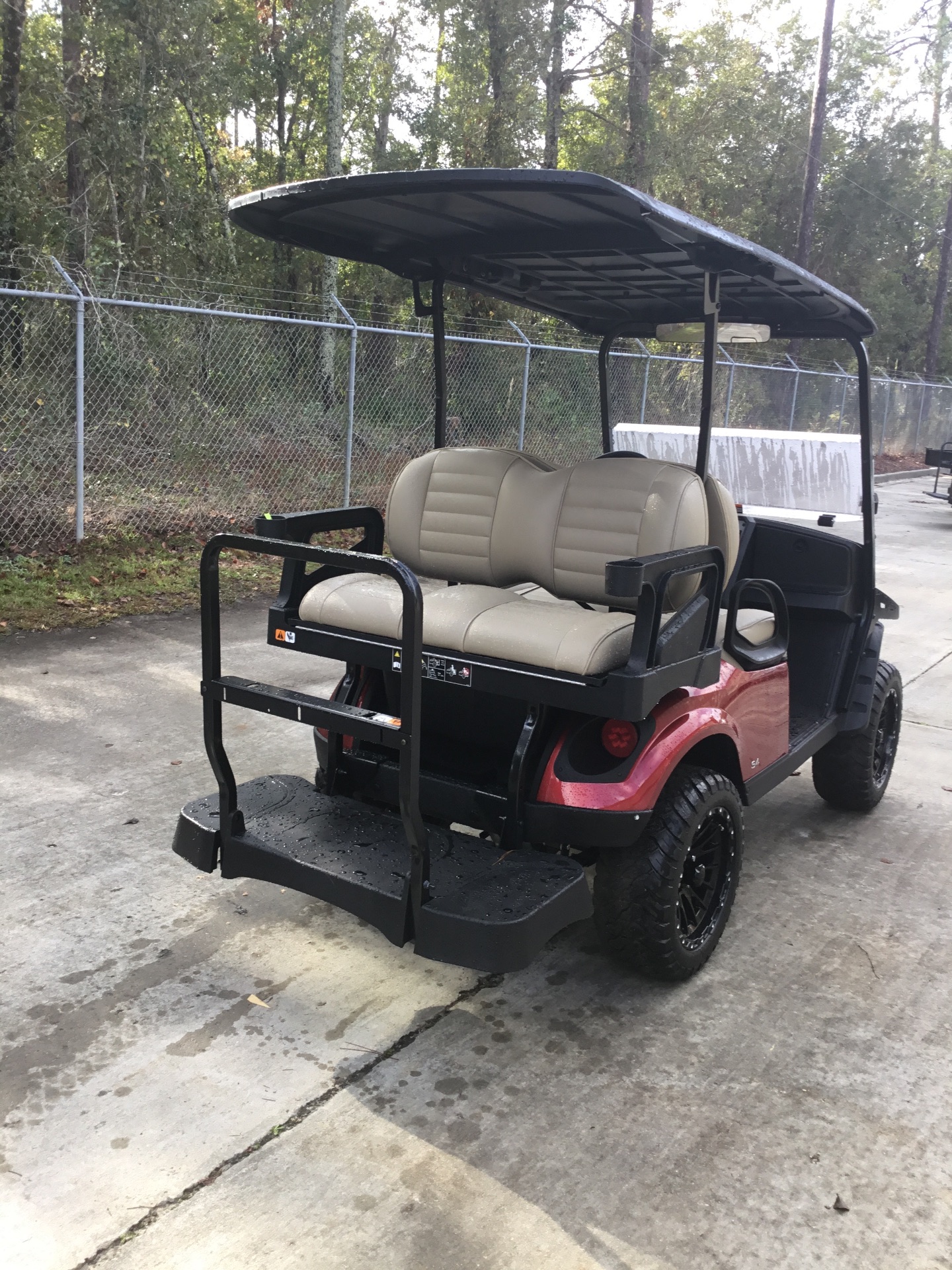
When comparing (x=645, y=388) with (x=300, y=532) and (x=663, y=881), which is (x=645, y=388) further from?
(x=663, y=881)

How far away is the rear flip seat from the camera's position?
2.83 metres

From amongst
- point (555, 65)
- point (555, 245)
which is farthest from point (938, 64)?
point (555, 245)

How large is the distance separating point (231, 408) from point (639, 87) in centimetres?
1411

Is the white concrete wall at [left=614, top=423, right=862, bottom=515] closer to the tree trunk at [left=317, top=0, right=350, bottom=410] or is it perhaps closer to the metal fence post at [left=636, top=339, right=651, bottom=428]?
the metal fence post at [left=636, top=339, right=651, bottom=428]

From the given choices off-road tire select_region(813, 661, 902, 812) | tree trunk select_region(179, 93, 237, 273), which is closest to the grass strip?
off-road tire select_region(813, 661, 902, 812)

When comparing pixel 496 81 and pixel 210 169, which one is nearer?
pixel 210 169

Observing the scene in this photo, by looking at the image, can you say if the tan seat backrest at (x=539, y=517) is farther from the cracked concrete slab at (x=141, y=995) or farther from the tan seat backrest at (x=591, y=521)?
the cracked concrete slab at (x=141, y=995)

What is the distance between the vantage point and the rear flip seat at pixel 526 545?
2.83 meters

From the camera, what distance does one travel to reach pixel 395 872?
8.77 ft

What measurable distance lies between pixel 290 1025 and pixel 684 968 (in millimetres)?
1108

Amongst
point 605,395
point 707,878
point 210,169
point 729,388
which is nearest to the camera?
point 707,878

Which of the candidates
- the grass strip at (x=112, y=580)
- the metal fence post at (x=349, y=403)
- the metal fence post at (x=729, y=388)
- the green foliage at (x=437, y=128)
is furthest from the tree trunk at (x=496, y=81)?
the grass strip at (x=112, y=580)

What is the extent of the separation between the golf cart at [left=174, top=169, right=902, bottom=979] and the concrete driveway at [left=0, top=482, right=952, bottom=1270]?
13.6 inches

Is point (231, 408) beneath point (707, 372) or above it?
beneath
